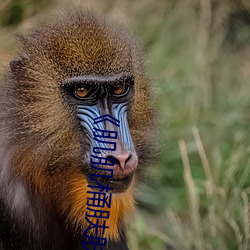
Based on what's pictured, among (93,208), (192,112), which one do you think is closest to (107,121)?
(93,208)

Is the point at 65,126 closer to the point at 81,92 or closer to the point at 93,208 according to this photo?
the point at 81,92

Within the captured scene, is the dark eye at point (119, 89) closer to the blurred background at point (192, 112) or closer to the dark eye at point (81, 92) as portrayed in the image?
the dark eye at point (81, 92)

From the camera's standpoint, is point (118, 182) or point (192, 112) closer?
point (118, 182)

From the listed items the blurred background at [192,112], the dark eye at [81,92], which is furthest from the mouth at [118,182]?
the blurred background at [192,112]

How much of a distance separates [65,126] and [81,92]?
0.48ft

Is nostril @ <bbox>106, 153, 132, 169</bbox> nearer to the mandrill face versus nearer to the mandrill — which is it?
the mandrill face

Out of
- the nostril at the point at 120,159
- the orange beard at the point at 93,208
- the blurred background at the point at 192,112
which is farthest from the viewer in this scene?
the blurred background at the point at 192,112

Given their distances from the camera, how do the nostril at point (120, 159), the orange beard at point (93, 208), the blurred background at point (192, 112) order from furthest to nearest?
the blurred background at point (192, 112) < the orange beard at point (93, 208) < the nostril at point (120, 159)

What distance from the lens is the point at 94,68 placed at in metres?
3.30

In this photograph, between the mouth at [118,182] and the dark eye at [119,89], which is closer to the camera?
the mouth at [118,182]

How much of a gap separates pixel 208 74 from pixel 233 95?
290mm

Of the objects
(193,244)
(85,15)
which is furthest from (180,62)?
(85,15)

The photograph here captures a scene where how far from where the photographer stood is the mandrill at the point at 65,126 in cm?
324

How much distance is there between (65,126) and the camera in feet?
10.7
